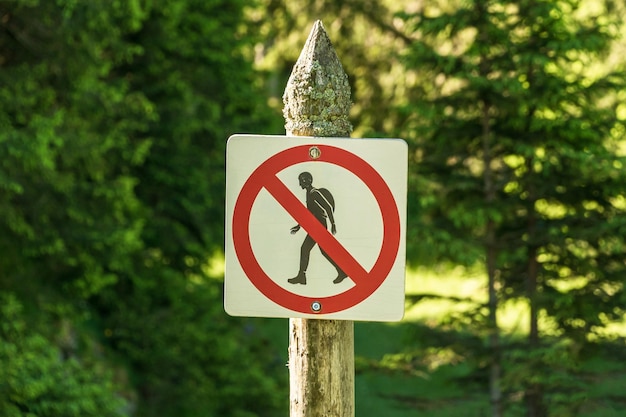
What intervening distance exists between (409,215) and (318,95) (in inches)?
247

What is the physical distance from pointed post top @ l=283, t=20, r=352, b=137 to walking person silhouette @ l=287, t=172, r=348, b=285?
0.59ft

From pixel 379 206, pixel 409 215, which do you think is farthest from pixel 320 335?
pixel 409 215

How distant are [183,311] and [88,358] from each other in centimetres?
207

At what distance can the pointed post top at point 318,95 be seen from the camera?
3.34 metres

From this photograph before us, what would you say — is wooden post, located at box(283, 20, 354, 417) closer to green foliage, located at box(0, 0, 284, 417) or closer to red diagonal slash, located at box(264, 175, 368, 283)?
red diagonal slash, located at box(264, 175, 368, 283)

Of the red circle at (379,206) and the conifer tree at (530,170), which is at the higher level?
the conifer tree at (530,170)

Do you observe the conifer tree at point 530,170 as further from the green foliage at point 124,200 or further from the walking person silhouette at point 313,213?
the walking person silhouette at point 313,213

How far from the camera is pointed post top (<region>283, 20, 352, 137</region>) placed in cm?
334

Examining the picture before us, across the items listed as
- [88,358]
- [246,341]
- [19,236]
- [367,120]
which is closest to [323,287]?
[19,236]

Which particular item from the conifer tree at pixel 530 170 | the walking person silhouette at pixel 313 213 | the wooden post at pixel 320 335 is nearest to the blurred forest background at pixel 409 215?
the conifer tree at pixel 530 170

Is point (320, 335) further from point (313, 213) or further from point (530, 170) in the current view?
point (530, 170)

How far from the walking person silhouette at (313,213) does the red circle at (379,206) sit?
0.05 meters

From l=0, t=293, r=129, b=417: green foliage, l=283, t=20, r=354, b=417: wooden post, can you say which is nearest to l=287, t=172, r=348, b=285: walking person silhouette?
l=283, t=20, r=354, b=417: wooden post

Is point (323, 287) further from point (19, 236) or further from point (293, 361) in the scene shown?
point (19, 236)
